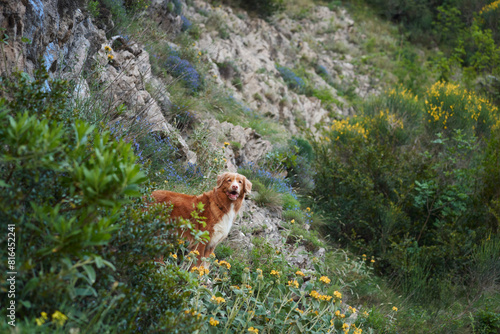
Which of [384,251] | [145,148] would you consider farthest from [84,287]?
[384,251]

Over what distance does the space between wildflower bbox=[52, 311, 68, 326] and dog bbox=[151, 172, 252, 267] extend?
185 centimetres

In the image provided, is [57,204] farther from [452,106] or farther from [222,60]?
[452,106]

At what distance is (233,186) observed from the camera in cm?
365

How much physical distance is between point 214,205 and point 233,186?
0.26 metres

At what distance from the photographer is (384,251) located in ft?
20.1

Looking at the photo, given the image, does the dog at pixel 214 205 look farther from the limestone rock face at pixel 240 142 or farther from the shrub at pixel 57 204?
the limestone rock face at pixel 240 142

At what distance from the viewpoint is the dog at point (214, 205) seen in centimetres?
355

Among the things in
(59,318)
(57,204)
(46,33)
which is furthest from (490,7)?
(59,318)

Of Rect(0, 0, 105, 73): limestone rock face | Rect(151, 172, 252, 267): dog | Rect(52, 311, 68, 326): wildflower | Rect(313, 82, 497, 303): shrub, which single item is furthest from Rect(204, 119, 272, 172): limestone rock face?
Rect(52, 311, 68, 326): wildflower

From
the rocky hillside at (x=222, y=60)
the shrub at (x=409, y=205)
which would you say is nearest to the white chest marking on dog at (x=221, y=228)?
the rocky hillside at (x=222, y=60)

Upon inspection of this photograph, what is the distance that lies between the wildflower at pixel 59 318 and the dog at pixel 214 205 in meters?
1.85

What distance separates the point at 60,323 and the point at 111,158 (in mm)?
693

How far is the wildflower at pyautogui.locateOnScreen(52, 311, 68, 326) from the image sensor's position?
1557mm

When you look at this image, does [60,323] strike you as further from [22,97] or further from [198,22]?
[198,22]
